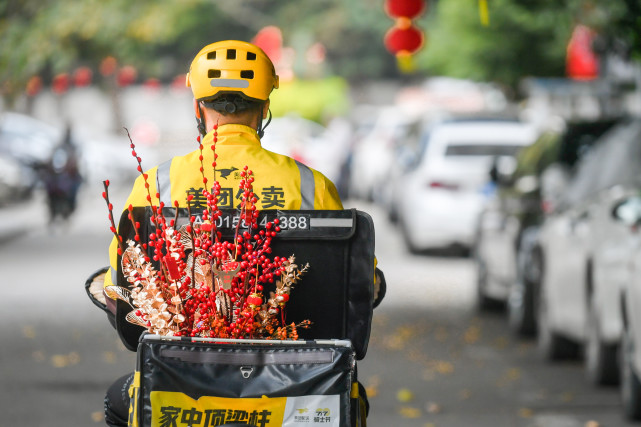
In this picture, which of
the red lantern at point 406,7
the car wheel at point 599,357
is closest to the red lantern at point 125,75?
the red lantern at point 406,7

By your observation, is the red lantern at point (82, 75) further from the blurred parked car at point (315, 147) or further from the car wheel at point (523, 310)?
the car wheel at point (523, 310)

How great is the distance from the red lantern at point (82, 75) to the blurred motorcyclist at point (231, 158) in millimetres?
59863

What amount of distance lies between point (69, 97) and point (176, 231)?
72.8m

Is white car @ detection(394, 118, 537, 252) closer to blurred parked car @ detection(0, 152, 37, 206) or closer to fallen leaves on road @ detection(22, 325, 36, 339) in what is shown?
fallen leaves on road @ detection(22, 325, 36, 339)

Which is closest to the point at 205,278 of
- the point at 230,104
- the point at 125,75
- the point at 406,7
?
the point at 230,104

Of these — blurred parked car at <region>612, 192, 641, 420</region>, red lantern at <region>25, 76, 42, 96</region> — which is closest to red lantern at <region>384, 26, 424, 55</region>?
blurred parked car at <region>612, 192, 641, 420</region>

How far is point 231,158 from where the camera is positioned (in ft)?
13.7

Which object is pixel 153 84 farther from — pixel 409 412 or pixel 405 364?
pixel 409 412

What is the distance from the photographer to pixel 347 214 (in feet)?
13.0

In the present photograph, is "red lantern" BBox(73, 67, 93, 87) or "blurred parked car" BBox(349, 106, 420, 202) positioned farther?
"red lantern" BBox(73, 67, 93, 87)

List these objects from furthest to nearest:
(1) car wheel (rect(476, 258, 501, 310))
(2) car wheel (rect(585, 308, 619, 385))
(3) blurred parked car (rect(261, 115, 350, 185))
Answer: (3) blurred parked car (rect(261, 115, 350, 185)), (1) car wheel (rect(476, 258, 501, 310)), (2) car wheel (rect(585, 308, 619, 385))

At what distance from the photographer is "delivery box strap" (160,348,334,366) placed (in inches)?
141

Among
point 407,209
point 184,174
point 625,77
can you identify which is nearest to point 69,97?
point 625,77

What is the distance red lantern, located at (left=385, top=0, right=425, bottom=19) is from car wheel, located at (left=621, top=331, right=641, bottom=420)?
8.75 meters
